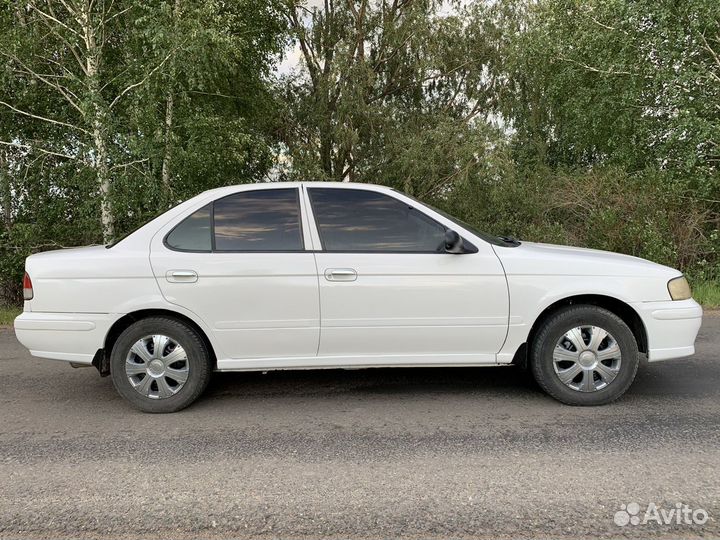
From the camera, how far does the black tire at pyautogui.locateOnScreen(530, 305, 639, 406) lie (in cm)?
419

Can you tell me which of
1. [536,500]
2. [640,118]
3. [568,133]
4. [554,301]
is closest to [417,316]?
[554,301]

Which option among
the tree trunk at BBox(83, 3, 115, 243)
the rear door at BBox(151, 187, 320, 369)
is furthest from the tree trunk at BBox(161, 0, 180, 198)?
the rear door at BBox(151, 187, 320, 369)

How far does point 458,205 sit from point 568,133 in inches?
191

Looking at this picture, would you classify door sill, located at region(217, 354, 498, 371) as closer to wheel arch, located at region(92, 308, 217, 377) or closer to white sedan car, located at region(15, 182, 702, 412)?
white sedan car, located at region(15, 182, 702, 412)

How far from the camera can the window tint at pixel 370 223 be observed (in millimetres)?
4281

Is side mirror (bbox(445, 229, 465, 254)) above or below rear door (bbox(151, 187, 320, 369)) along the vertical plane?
above

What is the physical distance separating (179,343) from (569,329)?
2995mm

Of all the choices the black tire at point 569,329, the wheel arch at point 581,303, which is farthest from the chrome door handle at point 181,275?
the black tire at point 569,329

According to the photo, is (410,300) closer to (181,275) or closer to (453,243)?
(453,243)

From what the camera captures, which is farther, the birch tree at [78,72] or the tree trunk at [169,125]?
the birch tree at [78,72]

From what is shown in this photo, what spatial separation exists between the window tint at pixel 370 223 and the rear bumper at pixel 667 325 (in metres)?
1.69

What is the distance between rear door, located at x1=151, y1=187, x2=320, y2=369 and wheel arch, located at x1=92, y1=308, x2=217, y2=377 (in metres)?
0.13

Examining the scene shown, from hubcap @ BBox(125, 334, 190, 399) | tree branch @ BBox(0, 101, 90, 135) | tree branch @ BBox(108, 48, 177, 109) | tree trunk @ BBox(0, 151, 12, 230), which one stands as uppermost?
tree branch @ BBox(108, 48, 177, 109)

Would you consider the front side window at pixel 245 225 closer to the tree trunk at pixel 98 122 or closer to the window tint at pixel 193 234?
the window tint at pixel 193 234
